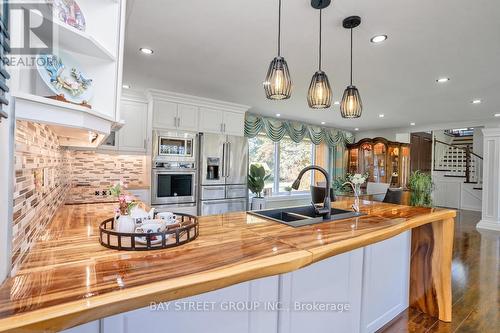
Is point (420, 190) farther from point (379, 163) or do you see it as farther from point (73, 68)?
point (73, 68)

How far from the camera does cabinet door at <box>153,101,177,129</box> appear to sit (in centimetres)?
394

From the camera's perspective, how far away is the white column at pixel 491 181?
5.00m

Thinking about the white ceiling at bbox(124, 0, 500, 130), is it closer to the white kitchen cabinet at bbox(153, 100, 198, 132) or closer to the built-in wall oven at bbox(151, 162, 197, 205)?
the white kitchen cabinet at bbox(153, 100, 198, 132)

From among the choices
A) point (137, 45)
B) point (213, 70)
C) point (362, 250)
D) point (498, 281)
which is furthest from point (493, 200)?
point (137, 45)

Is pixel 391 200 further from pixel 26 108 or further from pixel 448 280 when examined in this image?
pixel 26 108

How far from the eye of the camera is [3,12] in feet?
Answer: 2.00

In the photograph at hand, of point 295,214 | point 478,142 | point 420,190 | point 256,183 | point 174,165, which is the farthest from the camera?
point 478,142

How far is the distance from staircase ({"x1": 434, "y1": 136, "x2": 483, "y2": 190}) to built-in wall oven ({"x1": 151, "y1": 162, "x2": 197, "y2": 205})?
7.75 m

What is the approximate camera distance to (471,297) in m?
2.44

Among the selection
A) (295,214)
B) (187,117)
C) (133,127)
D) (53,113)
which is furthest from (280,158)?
(53,113)

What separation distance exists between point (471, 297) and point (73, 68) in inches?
140

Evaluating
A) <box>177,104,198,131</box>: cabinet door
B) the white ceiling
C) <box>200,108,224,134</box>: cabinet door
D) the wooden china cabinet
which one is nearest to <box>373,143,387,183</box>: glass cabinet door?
the wooden china cabinet

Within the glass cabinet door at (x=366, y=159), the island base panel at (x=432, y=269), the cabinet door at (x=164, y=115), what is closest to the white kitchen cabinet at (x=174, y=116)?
the cabinet door at (x=164, y=115)

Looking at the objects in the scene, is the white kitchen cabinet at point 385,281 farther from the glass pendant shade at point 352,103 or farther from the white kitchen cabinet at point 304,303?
the glass pendant shade at point 352,103
